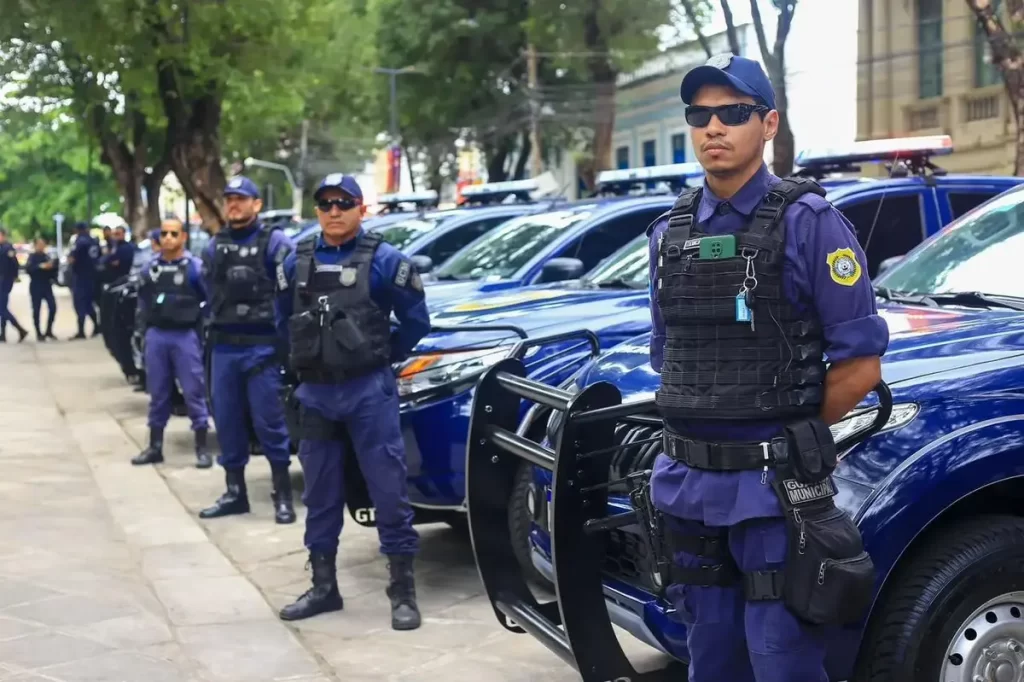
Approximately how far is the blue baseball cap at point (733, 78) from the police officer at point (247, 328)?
460cm

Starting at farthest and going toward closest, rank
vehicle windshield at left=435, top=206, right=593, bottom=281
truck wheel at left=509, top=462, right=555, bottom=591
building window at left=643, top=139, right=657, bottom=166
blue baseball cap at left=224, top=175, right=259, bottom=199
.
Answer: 1. building window at left=643, top=139, right=657, bottom=166
2. vehicle windshield at left=435, top=206, right=593, bottom=281
3. blue baseball cap at left=224, top=175, right=259, bottom=199
4. truck wheel at left=509, top=462, right=555, bottom=591

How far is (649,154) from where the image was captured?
108 feet

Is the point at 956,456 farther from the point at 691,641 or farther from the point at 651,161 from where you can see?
the point at 651,161

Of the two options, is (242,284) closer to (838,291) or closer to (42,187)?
(838,291)

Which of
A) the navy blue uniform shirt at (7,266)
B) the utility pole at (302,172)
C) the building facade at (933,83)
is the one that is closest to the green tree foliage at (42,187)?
the utility pole at (302,172)

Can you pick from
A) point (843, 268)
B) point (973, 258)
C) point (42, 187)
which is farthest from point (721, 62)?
point (42, 187)

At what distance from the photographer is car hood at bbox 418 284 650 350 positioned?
597 centimetres

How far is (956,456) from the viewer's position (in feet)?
11.1

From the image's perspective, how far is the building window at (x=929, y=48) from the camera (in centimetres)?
1794

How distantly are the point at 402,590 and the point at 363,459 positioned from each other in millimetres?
581

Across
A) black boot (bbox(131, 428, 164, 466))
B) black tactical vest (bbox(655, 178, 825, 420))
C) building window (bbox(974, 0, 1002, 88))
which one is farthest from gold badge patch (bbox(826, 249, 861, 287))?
building window (bbox(974, 0, 1002, 88))

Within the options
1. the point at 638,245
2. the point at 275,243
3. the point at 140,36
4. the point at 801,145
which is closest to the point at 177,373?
the point at 275,243

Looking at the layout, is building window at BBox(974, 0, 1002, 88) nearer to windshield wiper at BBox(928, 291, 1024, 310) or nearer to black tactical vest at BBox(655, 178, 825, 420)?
windshield wiper at BBox(928, 291, 1024, 310)

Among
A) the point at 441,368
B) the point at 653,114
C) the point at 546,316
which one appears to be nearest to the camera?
the point at 441,368
